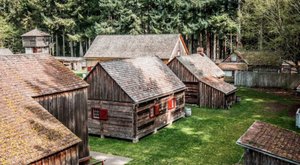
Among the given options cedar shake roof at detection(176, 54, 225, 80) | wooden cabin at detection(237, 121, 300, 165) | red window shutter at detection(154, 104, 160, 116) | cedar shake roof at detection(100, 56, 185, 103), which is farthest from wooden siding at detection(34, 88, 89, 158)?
cedar shake roof at detection(176, 54, 225, 80)

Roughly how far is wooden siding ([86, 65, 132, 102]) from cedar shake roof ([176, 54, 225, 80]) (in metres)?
13.3

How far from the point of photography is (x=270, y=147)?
578 inches

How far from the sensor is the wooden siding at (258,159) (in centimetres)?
1421

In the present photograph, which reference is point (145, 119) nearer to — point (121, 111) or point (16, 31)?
point (121, 111)

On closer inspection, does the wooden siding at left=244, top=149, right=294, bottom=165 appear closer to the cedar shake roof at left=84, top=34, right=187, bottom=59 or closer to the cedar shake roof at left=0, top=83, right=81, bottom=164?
the cedar shake roof at left=0, top=83, right=81, bottom=164

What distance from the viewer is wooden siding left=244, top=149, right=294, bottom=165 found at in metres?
14.2

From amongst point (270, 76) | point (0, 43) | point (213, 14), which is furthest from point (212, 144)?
point (0, 43)

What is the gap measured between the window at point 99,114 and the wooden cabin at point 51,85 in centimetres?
532

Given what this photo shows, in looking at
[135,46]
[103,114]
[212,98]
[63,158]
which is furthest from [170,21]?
[63,158]

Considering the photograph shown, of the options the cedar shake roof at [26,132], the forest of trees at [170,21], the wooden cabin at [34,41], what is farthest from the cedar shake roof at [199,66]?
the wooden cabin at [34,41]

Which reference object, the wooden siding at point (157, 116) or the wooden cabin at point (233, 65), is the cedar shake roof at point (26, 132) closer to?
the wooden siding at point (157, 116)

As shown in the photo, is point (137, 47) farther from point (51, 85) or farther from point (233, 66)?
point (51, 85)

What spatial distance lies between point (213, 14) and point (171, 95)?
37.0 meters

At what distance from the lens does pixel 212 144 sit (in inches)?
904
